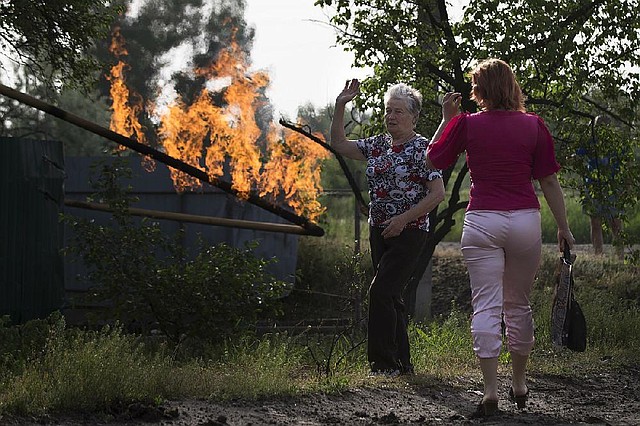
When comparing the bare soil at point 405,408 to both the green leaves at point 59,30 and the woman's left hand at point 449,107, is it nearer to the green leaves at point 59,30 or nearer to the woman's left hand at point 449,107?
the woman's left hand at point 449,107

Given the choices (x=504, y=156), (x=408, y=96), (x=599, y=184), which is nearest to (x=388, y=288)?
(x=408, y=96)

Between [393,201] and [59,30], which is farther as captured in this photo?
[59,30]

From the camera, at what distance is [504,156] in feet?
23.1

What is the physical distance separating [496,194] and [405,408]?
156 cm

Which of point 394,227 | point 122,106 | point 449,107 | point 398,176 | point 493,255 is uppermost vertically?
point 122,106

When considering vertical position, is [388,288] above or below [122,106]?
below

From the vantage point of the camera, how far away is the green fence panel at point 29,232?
11.0 m

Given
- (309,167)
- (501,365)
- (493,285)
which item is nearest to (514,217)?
(493,285)

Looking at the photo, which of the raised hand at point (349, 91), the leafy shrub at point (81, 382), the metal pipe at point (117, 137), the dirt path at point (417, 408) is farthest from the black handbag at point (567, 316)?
the metal pipe at point (117, 137)

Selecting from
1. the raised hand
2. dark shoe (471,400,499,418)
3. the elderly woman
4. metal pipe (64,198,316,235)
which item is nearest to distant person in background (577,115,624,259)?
metal pipe (64,198,316,235)

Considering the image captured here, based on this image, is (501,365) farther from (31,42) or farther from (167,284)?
(31,42)

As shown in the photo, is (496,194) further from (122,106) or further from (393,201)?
(122,106)

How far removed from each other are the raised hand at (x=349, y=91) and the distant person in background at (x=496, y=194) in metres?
1.56

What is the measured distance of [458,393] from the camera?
324 inches
